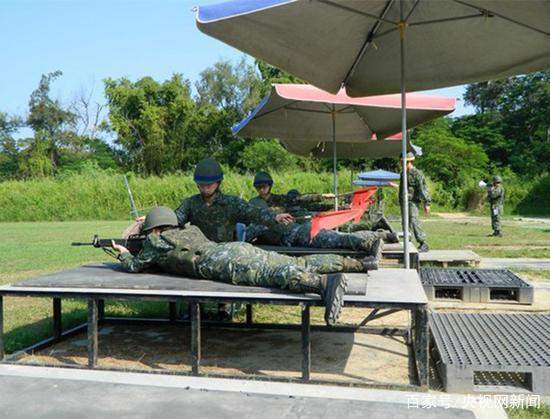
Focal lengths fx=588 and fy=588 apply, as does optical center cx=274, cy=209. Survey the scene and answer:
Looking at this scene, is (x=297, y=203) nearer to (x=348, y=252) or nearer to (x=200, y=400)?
(x=348, y=252)

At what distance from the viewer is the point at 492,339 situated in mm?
4418

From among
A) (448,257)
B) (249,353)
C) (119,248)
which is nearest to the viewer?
(249,353)

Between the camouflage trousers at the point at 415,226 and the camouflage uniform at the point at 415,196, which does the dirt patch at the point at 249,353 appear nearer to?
the camouflage trousers at the point at 415,226

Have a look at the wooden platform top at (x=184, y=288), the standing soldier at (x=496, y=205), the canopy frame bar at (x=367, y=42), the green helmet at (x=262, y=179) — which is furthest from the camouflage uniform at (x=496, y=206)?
the wooden platform top at (x=184, y=288)

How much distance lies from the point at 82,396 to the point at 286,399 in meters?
1.18

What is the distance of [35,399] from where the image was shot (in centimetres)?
335

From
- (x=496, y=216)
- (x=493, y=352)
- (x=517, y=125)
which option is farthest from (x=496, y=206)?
(x=517, y=125)

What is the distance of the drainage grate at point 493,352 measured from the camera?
3.66 m

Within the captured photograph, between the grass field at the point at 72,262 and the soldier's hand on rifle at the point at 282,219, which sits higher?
the soldier's hand on rifle at the point at 282,219

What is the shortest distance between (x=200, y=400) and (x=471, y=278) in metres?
4.71

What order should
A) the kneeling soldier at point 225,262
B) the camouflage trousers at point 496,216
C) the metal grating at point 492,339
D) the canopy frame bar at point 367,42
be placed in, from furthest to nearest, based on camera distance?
the camouflage trousers at point 496,216 < the canopy frame bar at point 367,42 < the kneeling soldier at point 225,262 < the metal grating at point 492,339

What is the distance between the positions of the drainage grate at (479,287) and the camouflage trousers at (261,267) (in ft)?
8.12

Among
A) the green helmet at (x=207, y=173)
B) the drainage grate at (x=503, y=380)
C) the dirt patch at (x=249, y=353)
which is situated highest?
the green helmet at (x=207, y=173)

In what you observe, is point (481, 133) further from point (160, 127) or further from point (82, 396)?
point (82, 396)
